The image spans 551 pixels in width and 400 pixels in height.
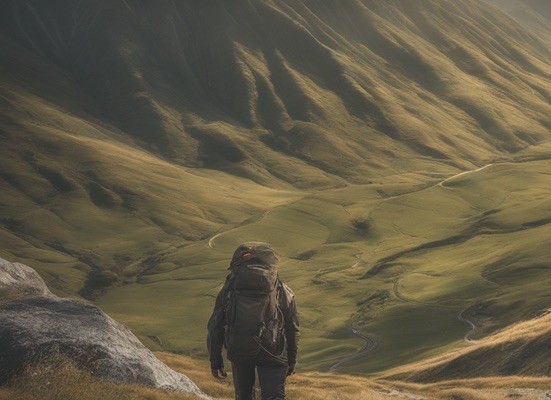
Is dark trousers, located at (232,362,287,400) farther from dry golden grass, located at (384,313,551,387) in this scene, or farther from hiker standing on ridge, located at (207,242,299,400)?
dry golden grass, located at (384,313,551,387)

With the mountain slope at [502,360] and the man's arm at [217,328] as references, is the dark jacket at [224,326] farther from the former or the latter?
the mountain slope at [502,360]

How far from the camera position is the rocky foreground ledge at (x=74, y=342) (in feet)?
74.0

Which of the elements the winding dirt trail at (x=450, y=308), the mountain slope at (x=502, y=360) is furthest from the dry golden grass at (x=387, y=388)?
the winding dirt trail at (x=450, y=308)

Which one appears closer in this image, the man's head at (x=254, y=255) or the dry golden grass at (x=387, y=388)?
the man's head at (x=254, y=255)

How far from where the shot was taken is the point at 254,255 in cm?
1591

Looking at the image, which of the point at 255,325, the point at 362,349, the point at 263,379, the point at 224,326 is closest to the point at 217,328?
Answer: the point at 224,326

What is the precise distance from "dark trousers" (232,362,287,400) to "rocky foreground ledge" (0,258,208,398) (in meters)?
7.19

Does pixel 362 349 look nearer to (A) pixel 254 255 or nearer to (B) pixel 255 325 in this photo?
(A) pixel 254 255

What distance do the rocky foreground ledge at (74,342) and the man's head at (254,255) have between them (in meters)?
8.24

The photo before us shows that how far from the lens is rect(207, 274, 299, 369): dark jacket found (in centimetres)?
1591

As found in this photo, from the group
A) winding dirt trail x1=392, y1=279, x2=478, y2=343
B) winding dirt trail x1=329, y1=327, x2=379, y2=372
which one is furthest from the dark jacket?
winding dirt trail x1=392, y1=279, x2=478, y2=343

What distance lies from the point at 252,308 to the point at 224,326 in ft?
3.30

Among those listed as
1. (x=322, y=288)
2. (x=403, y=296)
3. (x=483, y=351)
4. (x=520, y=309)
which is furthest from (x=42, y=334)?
(x=322, y=288)

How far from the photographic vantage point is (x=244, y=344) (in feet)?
50.7
